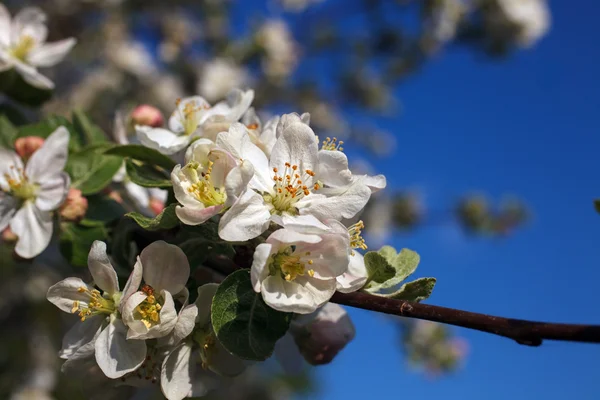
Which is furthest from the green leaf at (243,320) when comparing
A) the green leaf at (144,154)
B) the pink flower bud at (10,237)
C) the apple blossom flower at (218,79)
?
the apple blossom flower at (218,79)

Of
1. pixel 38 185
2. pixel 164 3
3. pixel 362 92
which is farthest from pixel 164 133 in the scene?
pixel 362 92

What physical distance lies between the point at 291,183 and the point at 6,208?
0.68 m

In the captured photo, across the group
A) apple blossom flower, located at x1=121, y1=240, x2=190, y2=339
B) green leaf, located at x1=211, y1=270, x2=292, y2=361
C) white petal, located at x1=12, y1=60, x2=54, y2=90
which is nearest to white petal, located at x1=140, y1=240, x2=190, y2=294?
apple blossom flower, located at x1=121, y1=240, x2=190, y2=339

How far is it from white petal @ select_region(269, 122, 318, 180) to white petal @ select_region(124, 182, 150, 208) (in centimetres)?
51

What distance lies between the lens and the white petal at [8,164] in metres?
1.29

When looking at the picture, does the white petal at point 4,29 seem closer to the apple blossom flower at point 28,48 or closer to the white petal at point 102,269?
the apple blossom flower at point 28,48

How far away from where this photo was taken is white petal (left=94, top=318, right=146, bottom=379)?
0.96m

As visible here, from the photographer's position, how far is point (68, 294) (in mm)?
1049

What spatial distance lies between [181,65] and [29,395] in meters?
2.80

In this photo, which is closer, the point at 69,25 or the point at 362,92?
the point at 69,25

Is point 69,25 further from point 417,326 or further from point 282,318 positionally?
point 282,318

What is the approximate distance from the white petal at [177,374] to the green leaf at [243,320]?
0.48 feet

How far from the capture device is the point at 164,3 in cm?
525

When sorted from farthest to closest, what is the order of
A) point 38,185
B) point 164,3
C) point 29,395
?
1. point 164,3
2. point 29,395
3. point 38,185
